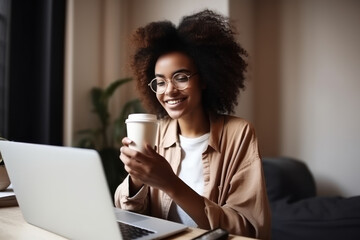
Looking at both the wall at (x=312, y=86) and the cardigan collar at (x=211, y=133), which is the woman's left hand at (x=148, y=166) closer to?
the cardigan collar at (x=211, y=133)

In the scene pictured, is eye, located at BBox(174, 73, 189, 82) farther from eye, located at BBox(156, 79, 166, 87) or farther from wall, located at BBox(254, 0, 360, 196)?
wall, located at BBox(254, 0, 360, 196)

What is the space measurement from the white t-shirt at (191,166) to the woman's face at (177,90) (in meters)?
0.10

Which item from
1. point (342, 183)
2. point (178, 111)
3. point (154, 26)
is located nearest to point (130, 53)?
point (154, 26)

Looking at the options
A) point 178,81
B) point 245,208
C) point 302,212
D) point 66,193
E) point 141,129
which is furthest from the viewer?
point 302,212

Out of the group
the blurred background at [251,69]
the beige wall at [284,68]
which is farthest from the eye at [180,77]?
the beige wall at [284,68]

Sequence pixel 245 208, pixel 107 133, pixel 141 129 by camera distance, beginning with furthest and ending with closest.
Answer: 1. pixel 107 133
2. pixel 245 208
3. pixel 141 129

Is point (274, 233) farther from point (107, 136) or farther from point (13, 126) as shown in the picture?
point (13, 126)

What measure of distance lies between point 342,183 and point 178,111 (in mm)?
1981

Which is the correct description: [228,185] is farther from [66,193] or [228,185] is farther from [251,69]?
[251,69]

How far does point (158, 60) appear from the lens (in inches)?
40.7

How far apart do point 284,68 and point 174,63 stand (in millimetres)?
1904

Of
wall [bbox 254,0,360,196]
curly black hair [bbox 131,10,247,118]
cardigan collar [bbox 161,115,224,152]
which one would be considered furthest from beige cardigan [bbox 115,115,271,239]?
wall [bbox 254,0,360,196]

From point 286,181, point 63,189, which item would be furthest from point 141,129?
point 286,181

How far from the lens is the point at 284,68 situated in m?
2.63
